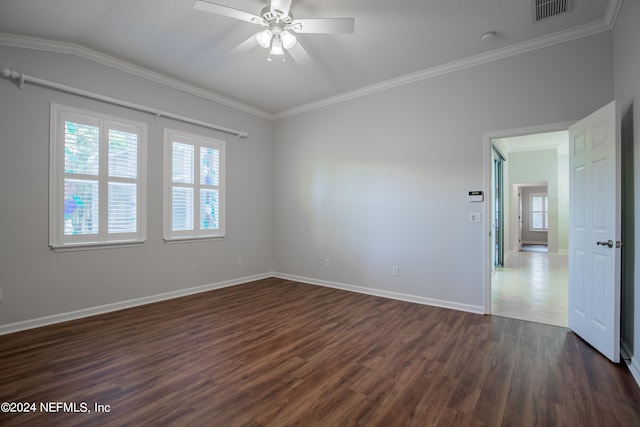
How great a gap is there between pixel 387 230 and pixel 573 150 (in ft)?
7.54

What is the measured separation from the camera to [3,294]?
116 inches

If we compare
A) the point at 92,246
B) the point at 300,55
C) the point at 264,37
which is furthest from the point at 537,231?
the point at 92,246

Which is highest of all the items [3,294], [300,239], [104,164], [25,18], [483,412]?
Answer: [25,18]

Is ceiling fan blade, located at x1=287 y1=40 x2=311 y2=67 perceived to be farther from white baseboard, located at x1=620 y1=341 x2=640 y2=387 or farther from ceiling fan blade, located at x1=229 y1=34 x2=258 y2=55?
white baseboard, located at x1=620 y1=341 x2=640 y2=387

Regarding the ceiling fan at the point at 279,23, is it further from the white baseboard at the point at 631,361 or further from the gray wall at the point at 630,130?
the white baseboard at the point at 631,361

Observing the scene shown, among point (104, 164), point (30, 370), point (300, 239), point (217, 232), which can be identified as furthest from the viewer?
point (300, 239)

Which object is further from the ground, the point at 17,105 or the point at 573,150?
the point at 17,105

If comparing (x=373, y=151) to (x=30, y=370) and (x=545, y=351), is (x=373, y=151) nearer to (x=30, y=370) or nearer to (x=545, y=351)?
(x=545, y=351)

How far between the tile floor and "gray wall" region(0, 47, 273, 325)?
4275 millimetres

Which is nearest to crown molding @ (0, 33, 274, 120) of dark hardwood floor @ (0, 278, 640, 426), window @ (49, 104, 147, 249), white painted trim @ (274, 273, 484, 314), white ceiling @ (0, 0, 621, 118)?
white ceiling @ (0, 0, 621, 118)

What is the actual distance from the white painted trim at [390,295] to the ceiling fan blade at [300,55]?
3355 millimetres

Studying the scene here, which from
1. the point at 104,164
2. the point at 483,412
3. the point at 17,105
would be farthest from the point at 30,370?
the point at 483,412

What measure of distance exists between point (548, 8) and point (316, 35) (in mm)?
2206

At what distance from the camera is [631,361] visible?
2297mm
